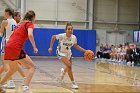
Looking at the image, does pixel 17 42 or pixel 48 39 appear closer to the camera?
pixel 17 42

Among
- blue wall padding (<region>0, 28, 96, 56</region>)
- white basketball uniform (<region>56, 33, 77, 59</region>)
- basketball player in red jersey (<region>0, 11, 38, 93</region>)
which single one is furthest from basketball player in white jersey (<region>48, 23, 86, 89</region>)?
blue wall padding (<region>0, 28, 96, 56</region>)

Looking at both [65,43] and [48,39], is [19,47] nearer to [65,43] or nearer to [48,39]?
[65,43]

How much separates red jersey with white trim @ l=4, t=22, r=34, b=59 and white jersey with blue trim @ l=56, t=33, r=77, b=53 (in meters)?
2.00

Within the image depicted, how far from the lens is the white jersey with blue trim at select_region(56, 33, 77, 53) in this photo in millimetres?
8219

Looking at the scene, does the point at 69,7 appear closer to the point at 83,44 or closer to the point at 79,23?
the point at 79,23

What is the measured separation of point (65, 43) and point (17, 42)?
2.19 metres

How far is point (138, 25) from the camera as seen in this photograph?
28.8m

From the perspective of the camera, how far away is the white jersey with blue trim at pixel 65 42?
324 inches

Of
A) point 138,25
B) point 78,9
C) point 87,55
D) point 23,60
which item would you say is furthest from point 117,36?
point 23,60

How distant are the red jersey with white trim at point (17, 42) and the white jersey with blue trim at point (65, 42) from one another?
2.00 metres

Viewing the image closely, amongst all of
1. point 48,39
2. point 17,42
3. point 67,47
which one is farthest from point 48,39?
point 17,42

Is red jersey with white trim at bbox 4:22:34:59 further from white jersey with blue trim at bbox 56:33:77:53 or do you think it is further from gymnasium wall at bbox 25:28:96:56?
gymnasium wall at bbox 25:28:96:56

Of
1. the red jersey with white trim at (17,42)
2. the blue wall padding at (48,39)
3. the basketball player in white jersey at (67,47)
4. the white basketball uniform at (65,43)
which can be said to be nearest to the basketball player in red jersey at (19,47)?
the red jersey with white trim at (17,42)

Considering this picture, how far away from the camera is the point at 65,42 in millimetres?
8258
